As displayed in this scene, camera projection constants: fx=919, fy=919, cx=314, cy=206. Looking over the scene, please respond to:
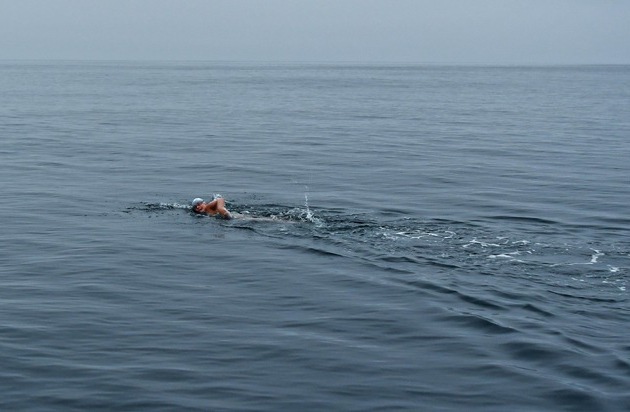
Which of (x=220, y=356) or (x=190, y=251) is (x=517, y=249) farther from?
(x=220, y=356)

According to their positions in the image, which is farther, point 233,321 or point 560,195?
point 560,195

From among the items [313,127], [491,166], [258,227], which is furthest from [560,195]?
[313,127]

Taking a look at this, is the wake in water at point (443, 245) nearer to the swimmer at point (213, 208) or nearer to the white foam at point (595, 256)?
the white foam at point (595, 256)

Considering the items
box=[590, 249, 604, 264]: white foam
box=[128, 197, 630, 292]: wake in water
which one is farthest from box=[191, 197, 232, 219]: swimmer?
box=[590, 249, 604, 264]: white foam

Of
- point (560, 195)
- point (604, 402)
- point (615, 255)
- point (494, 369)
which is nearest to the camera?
point (604, 402)

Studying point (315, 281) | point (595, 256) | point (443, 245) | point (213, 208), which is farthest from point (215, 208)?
point (595, 256)

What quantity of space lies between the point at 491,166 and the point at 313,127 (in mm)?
24622

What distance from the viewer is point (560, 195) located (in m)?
37.5

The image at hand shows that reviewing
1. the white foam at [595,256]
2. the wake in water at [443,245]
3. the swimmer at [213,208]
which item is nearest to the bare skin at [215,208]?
the swimmer at [213,208]

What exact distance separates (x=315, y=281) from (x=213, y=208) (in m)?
8.31

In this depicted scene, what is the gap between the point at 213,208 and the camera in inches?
1231

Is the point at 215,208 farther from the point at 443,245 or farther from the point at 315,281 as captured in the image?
the point at 443,245

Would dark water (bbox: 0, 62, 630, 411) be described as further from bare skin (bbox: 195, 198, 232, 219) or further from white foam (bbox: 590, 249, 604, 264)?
bare skin (bbox: 195, 198, 232, 219)

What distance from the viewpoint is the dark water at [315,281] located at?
672 inches
